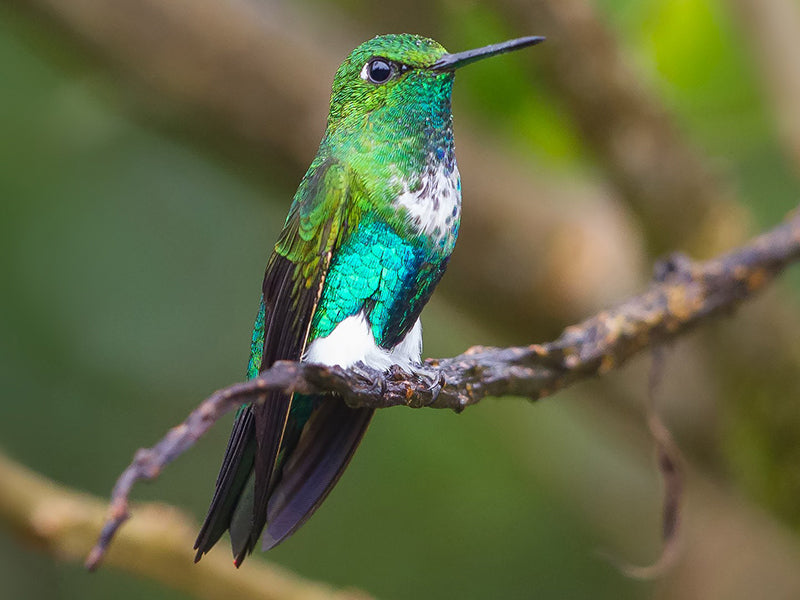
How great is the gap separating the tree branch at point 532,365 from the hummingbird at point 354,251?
0.26 feet

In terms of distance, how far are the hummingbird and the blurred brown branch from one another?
0.81 meters

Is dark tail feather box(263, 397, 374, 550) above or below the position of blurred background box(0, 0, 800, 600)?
below

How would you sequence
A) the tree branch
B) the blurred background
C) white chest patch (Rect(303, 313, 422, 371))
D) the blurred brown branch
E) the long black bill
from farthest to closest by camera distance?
the blurred background → the blurred brown branch → white chest patch (Rect(303, 313, 422, 371)) → the long black bill → the tree branch

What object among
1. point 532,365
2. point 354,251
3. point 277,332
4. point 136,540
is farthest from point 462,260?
point 277,332

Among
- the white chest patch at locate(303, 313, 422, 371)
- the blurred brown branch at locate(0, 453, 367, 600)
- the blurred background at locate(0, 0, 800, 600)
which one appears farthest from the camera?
the blurred background at locate(0, 0, 800, 600)

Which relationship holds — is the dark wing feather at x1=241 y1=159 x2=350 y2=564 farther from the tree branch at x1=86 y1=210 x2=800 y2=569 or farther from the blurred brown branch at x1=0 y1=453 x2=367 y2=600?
the blurred brown branch at x1=0 y1=453 x2=367 y2=600

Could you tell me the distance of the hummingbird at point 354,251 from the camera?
3.63 ft

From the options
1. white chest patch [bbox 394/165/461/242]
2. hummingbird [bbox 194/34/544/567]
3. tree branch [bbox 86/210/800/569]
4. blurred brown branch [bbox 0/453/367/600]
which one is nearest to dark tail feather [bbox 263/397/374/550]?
hummingbird [bbox 194/34/544/567]

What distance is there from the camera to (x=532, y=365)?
4.39 ft

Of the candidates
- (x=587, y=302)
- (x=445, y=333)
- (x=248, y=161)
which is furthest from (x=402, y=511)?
(x=248, y=161)

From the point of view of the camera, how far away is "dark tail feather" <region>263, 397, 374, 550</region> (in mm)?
1106

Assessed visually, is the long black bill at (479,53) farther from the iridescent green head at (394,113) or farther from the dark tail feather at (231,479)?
the dark tail feather at (231,479)

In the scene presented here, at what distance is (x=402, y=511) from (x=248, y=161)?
1.76 m

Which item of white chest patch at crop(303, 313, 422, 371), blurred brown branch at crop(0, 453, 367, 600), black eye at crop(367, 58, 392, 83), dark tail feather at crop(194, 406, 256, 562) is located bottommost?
dark tail feather at crop(194, 406, 256, 562)
